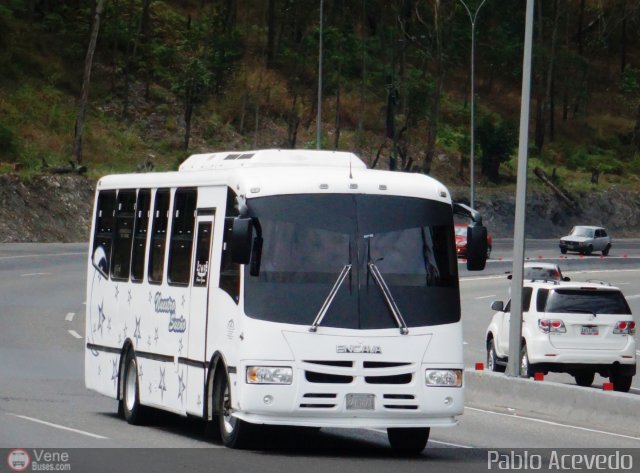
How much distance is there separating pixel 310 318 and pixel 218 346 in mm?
1121

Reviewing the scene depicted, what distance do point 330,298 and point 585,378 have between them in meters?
13.7

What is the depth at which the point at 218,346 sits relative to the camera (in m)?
15.0

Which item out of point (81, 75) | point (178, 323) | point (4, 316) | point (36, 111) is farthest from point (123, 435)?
point (81, 75)

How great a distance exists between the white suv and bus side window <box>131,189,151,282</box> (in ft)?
31.5

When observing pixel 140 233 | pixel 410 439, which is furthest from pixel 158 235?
pixel 410 439

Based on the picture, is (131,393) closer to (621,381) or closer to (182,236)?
(182,236)

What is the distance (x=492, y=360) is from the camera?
1096 inches

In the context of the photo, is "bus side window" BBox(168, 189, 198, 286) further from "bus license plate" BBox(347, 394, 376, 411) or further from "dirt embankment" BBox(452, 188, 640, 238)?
"dirt embankment" BBox(452, 188, 640, 238)

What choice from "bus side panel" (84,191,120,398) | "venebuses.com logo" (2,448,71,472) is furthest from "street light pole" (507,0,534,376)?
"venebuses.com logo" (2,448,71,472)

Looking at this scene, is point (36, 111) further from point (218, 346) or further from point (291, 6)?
point (218, 346)

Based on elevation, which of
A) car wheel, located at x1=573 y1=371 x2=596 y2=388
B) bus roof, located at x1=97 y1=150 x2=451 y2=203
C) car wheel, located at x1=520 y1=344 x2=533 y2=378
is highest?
bus roof, located at x1=97 y1=150 x2=451 y2=203

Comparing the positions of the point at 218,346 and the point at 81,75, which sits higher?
the point at 81,75

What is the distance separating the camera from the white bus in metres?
14.2

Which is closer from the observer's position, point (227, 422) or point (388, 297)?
point (388, 297)
